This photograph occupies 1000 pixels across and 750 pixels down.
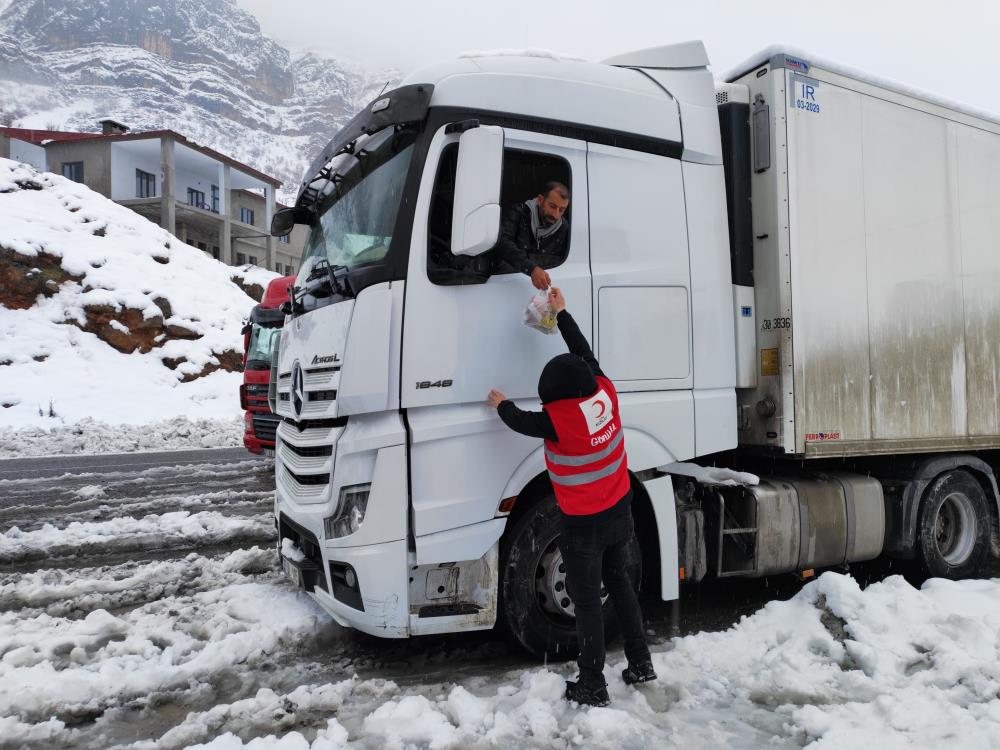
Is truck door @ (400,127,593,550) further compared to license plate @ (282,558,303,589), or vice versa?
license plate @ (282,558,303,589)

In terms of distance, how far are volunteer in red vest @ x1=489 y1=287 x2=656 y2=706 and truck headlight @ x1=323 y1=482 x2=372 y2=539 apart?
81 centimetres

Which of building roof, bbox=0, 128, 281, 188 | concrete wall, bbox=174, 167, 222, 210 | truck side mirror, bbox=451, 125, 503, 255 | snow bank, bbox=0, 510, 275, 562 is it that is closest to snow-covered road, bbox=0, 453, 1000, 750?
snow bank, bbox=0, 510, 275, 562

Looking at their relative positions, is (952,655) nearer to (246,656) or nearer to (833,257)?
(833,257)

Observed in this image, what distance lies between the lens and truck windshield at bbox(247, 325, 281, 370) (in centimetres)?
1105

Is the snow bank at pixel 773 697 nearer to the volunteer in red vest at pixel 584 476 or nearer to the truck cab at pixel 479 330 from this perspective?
the volunteer in red vest at pixel 584 476

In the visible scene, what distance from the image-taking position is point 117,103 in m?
141

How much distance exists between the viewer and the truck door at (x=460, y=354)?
12.4 feet

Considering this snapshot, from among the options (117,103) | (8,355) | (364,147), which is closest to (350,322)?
(364,147)

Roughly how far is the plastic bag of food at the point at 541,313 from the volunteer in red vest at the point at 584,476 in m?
0.23

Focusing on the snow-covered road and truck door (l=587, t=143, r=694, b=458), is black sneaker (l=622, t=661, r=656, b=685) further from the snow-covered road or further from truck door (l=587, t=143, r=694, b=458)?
truck door (l=587, t=143, r=694, b=458)

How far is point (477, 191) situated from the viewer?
3713 mm

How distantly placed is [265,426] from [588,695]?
7376 mm

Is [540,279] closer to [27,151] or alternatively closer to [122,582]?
[122,582]

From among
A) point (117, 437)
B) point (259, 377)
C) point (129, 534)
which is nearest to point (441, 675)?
point (129, 534)
